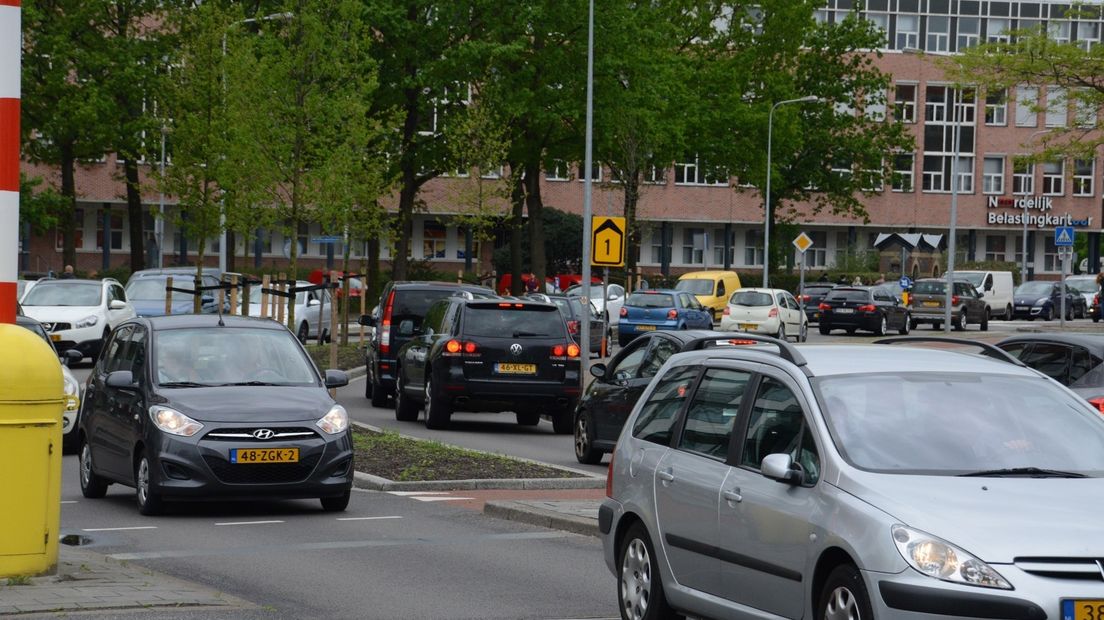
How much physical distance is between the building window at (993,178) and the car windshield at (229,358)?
8711cm

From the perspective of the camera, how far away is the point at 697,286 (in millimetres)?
55906

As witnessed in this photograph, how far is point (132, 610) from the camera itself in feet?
27.8

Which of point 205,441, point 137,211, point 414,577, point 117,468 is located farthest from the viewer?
point 137,211

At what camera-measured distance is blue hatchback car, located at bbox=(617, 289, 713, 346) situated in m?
45.2

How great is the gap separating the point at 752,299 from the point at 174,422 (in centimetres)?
3720

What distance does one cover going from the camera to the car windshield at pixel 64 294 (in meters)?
33.9

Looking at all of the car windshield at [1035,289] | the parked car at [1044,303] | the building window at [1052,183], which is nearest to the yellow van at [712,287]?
the parked car at [1044,303]

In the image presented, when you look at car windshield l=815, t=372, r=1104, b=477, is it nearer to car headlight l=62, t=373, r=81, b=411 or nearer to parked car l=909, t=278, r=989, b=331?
car headlight l=62, t=373, r=81, b=411

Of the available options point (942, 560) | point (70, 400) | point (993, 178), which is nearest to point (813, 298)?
point (993, 178)

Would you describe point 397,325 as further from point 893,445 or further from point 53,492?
point 893,445

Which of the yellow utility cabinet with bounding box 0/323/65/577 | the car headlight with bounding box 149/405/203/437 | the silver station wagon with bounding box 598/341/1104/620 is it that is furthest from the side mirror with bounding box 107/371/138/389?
the silver station wagon with bounding box 598/341/1104/620

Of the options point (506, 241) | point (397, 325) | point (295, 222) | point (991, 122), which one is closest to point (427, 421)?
point (397, 325)

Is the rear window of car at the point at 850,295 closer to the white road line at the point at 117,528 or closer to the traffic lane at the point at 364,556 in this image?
the traffic lane at the point at 364,556

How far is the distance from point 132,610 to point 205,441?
4.54 meters
